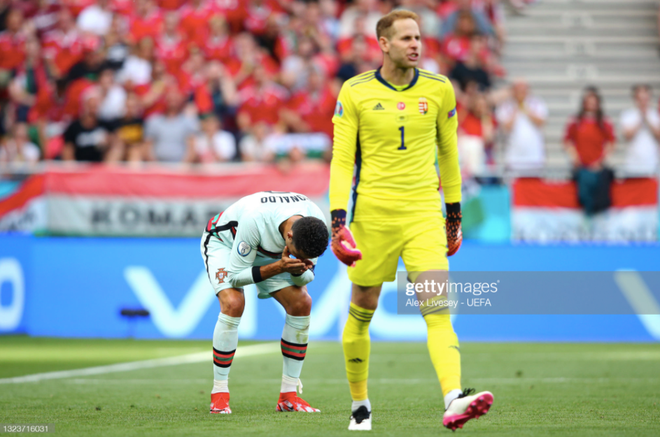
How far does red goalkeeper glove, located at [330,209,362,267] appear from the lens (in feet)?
16.7

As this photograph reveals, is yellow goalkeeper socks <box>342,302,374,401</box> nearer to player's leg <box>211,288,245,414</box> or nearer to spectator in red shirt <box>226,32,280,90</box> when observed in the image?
player's leg <box>211,288,245,414</box>

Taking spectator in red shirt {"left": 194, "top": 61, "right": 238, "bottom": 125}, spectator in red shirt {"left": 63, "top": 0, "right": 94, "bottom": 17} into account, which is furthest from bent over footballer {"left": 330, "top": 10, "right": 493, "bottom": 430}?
spectator in red shirt {"left": 63, "top": 0, "right": 94, "bottom": 17}

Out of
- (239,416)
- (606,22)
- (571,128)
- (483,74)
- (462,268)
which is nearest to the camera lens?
(239,416)

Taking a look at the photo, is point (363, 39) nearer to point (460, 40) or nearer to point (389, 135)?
point (460, 40)

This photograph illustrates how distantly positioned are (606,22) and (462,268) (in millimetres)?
9483

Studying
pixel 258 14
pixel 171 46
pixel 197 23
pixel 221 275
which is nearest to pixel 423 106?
pixel 221 275

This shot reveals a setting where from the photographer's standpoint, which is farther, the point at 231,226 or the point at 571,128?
the point at 571,128

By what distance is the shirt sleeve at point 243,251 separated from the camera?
6266 millimetres

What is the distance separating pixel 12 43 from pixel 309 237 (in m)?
14.1

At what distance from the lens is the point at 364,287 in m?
5.41

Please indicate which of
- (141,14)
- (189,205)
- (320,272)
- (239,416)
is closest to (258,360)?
(320,272)

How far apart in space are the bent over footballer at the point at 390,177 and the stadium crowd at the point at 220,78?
25.1 ft

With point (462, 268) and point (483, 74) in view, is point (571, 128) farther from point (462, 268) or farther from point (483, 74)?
point (462, 268)

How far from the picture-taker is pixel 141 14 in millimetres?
17953
